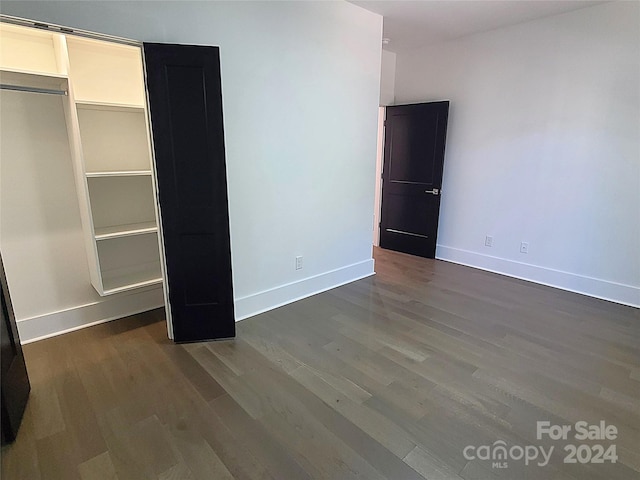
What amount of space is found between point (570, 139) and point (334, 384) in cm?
348

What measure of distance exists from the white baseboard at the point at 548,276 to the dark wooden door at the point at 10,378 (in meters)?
4.53

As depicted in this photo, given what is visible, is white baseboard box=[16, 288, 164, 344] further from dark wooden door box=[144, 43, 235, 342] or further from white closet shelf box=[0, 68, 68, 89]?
white closet shelf box=[0, 68, 68, 89]

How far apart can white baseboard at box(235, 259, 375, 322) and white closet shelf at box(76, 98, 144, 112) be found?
177cm

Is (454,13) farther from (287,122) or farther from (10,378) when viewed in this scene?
(10,378)

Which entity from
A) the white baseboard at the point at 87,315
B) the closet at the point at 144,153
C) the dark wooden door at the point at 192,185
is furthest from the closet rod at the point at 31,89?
the white baseboard at the point at 87,315

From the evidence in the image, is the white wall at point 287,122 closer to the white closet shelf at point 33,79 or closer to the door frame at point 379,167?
the white closet shelf at point 33,79

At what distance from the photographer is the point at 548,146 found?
3781 millimetres

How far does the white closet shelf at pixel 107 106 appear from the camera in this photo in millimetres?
2498

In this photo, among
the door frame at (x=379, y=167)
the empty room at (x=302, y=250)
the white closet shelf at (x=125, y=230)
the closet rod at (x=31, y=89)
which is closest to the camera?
the empty room at (x=302, y=250)

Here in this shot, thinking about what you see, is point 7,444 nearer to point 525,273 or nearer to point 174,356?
point 174,356

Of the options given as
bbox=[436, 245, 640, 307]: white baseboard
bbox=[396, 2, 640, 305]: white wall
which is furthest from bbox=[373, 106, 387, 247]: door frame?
bbox=[436, 245, 640, 307]: white baseboard

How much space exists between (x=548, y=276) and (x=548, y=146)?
1448 millimetres

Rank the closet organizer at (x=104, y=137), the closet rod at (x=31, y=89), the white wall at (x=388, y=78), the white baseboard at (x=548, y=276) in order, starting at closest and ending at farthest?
the closet rod at (x=31, y=89)
the closet organizer at (x=104, y=137)
the white baseboard at (x=548, y=276)
the white wall at (x=388, y=78)

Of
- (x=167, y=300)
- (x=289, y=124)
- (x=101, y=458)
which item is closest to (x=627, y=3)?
(x=289, y=124)
